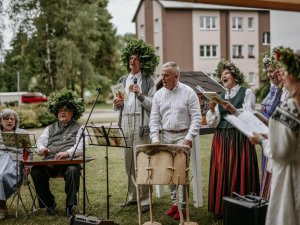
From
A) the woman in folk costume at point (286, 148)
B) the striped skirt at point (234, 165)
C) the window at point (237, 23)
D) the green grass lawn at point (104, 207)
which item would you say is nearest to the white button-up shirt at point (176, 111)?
the striped skirt at point (234, 165)

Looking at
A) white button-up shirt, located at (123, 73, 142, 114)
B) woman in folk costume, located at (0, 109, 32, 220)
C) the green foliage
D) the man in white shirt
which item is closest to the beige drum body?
the man in white shirt

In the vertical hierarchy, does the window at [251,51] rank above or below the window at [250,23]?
below

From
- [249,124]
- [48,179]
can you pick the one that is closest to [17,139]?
[48,179]

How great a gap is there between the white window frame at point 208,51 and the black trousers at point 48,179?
35275 millimetres

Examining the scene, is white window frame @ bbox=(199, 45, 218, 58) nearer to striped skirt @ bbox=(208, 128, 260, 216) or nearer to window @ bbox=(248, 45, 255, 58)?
window @ bbox=(248, 45, 255, 58)

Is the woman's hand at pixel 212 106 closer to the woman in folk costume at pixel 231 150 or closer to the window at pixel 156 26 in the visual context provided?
the woman in folk costume at pixel 231 150

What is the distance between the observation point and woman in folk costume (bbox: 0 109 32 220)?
625 cm

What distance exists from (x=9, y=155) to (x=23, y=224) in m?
1.06

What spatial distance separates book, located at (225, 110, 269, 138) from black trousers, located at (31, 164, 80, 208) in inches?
122

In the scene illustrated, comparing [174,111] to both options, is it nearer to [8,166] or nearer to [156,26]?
[8,166]

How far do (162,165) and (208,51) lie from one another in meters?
36.9

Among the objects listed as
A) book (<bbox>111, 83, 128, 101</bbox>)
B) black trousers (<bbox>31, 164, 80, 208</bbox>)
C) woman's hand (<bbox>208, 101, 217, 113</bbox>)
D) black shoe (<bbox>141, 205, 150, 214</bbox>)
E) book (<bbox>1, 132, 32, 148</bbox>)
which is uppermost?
book (<bbox>111, 83, 128, 101</bbox>)

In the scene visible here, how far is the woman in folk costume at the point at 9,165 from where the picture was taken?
625 centimetres

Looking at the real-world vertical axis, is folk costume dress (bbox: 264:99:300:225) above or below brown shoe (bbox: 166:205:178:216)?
above
